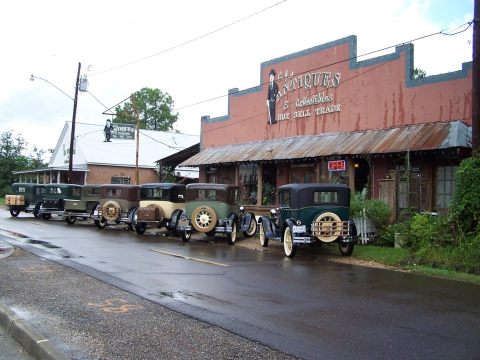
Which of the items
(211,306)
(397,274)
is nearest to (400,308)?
(211,306)

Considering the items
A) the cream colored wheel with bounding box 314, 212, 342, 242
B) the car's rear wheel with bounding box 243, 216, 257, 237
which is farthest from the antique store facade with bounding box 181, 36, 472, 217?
the car's rear wheel with bounding box 243, 216, 257, 237

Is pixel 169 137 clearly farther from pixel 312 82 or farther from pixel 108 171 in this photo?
pixel 312 82

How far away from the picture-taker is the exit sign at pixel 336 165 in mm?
19375

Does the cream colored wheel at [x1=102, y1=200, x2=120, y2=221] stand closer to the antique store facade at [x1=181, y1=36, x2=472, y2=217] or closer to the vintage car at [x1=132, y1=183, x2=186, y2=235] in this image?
the vintage car at [x1=132, y1=183, x2=186, y2=235]

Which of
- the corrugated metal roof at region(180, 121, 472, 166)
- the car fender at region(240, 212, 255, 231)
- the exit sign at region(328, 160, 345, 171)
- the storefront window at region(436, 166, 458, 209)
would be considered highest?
the corrugated metal roof at region(180, 121, 472, 166)

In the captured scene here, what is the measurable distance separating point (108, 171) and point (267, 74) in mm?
23739

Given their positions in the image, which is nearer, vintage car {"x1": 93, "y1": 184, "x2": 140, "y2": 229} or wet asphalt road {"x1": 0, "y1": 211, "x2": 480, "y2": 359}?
wet asphalt road {"x1": 0, "y1": 211, "x2": 480, "y2": 359}

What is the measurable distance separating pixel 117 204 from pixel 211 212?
6655 mm

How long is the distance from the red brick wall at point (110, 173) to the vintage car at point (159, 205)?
23.6m

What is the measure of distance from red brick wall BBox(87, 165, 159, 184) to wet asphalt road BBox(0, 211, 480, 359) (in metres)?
29.6

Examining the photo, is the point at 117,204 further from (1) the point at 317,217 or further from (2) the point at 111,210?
(1) the point at 317,217

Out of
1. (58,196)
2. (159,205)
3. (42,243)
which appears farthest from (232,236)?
(58,196)

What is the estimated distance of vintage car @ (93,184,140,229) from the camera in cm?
2261

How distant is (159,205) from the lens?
20859 millimetres
